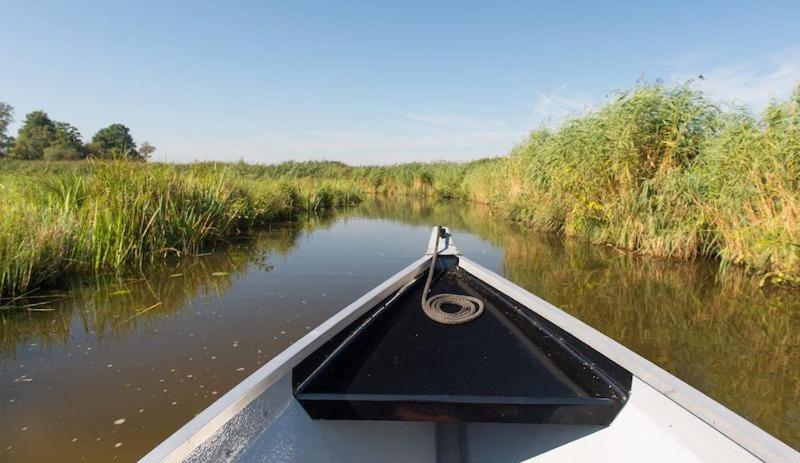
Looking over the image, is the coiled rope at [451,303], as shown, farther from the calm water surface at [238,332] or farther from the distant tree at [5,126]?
the distant tree at [5,126]

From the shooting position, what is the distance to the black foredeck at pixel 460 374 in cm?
164

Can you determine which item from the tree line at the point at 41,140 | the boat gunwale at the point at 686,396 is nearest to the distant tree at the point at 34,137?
the tree line at the point at 41,140

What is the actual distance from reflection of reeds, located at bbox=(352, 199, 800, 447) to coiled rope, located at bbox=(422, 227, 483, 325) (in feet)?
6.15

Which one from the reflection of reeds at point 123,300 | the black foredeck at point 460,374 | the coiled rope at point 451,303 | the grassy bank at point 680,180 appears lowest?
the reflection of reeds at point 123,300

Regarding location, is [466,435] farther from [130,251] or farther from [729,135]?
[729,135]

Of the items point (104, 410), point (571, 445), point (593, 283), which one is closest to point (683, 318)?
point (593, 283)

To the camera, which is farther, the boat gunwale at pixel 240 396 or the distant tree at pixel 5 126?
the distant tree at pixel 5 126

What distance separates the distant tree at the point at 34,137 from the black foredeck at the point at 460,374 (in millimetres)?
56674

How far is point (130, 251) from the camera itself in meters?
5.79

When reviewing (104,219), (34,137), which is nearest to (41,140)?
(34,137)

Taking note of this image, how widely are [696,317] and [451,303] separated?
3.42 m

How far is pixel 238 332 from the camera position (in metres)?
3.75

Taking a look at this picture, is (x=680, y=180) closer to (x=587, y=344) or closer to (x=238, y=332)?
(x=587, y=344)

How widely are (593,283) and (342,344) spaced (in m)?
4.79
